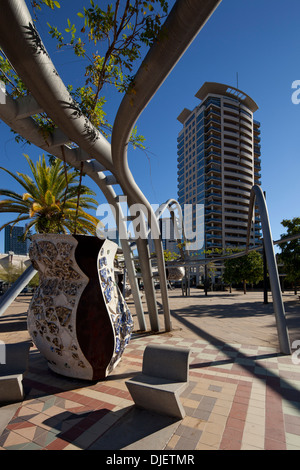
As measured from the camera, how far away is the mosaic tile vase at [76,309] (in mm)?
4867

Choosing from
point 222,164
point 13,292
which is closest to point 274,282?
point 13,292

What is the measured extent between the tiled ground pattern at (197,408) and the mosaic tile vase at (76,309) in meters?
0.44

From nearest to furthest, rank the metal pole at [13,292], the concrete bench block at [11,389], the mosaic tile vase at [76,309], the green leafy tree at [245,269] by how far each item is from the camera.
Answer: the concrete bench block at [11,389]
the mosaic tile vase at [76,309]
the metal pole at [13,292]
the green leafy tree at [245,269]

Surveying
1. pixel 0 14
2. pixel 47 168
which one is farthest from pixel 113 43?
pixel 47 168

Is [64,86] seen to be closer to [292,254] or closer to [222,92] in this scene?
[292,254]

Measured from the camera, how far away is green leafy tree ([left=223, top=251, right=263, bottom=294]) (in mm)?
32812

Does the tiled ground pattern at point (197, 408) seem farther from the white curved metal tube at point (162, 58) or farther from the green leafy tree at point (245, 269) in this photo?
the green leafy tree at point (245, 269)

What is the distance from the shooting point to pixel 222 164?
83000mm

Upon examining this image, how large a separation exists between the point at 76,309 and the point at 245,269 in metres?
30.9

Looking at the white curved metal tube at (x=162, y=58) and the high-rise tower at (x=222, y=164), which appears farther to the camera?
the high-rise tower at (x=222, y=164)

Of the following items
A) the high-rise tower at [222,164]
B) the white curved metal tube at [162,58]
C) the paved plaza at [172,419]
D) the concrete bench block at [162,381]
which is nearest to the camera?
the white curved metal tube at [162,58]

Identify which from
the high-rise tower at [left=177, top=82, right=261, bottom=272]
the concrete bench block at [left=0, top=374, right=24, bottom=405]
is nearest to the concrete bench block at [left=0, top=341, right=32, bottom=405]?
the concrete bench block at [left=0, top=374, right=24, bottom=405]

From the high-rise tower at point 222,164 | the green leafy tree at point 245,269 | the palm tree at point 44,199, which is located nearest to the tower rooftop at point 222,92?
the high-rise tower at point 222,164

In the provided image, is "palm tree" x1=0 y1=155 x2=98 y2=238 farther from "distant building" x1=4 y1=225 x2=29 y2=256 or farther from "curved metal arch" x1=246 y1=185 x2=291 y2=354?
"curved metal arch" x1=246 y1=185 x2=291 y2=354
